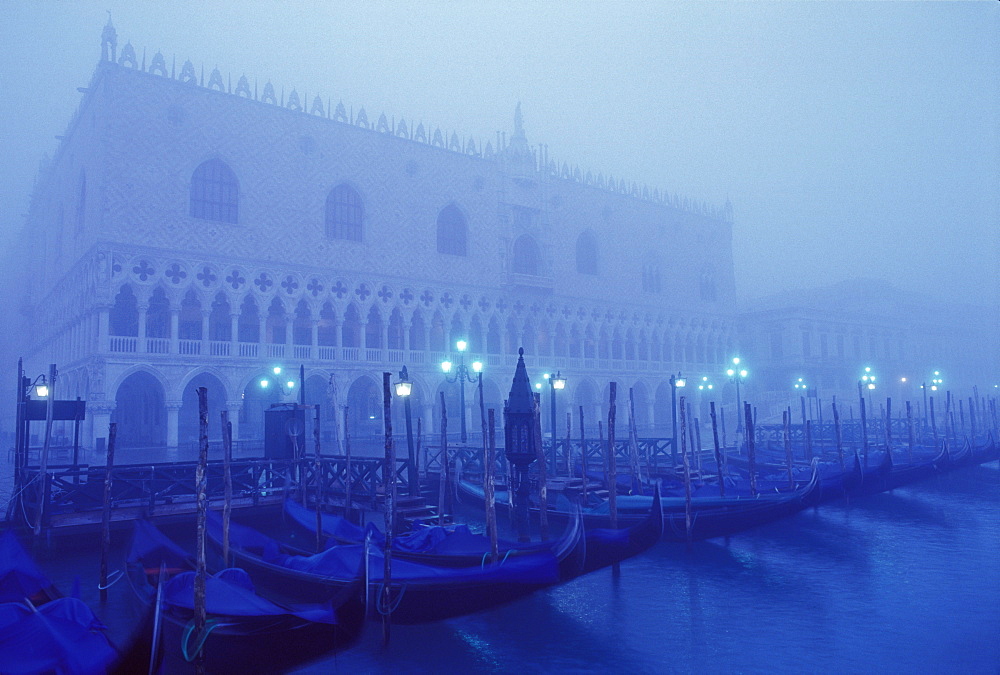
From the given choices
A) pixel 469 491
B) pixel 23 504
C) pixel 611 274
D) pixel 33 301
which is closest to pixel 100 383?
pixel 23 504

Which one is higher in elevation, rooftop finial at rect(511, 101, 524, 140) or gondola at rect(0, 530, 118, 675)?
rooftop finial at rect(511, 101, 524, 140)

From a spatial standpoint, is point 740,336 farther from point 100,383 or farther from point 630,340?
point 100,383

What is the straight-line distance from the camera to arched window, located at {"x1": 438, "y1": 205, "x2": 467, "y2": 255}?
91.0 ft


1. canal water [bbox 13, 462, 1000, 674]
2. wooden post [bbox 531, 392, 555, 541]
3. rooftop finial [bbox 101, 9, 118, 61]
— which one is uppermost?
rooftop finial [bbox 101, 9, 118, 61]

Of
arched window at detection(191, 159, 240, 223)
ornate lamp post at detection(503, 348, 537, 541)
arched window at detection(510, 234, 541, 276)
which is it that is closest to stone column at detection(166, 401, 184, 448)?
arched window at detection(191, 159, 240, 223)

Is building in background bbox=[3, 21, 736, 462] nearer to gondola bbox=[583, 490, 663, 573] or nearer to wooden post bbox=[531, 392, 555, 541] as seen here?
Answer: wooden post bbox=[531, 392, 555, 541]

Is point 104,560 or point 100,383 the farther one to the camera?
point 100,383

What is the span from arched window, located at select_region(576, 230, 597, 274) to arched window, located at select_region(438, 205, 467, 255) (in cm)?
635

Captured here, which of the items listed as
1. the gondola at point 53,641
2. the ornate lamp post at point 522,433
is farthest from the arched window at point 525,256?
the gondola at point 53,641

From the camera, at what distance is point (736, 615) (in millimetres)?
6961

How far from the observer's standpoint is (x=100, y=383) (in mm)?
19141

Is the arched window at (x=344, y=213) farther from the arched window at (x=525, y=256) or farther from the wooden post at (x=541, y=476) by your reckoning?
the wooden post at (x=541, y=476)

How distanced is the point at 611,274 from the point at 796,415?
11418 millimetres

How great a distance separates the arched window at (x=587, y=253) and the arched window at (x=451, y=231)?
6.35 metres
